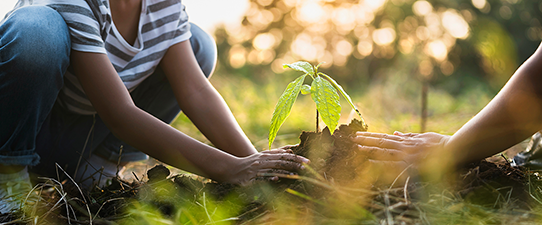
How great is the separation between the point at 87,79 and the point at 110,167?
77cm

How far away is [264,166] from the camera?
3.36 feet

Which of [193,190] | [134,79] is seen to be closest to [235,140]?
[193,190]

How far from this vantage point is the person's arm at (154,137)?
1.06m

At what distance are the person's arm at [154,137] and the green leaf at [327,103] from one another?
0.58 feet

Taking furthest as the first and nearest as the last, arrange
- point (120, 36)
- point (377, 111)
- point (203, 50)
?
point (377, 111), point (203, 50), point (120, 36)

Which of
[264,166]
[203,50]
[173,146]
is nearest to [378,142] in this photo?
[264,166]

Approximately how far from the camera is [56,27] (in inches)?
43.5

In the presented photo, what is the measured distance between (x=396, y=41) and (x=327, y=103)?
417 inches

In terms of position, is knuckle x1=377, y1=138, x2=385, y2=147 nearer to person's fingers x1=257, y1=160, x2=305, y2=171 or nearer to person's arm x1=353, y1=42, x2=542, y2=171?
person's arm x1=353, y1=42, x2=542, y2=171

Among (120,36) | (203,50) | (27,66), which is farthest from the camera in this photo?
(203,50)

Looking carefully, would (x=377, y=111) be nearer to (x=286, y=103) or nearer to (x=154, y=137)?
(x=286, y=103)

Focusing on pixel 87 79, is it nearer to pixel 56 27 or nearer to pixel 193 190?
pixel 56 27

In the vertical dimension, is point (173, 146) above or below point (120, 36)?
below

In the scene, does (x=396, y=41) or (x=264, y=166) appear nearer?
(x=264, y=166)
